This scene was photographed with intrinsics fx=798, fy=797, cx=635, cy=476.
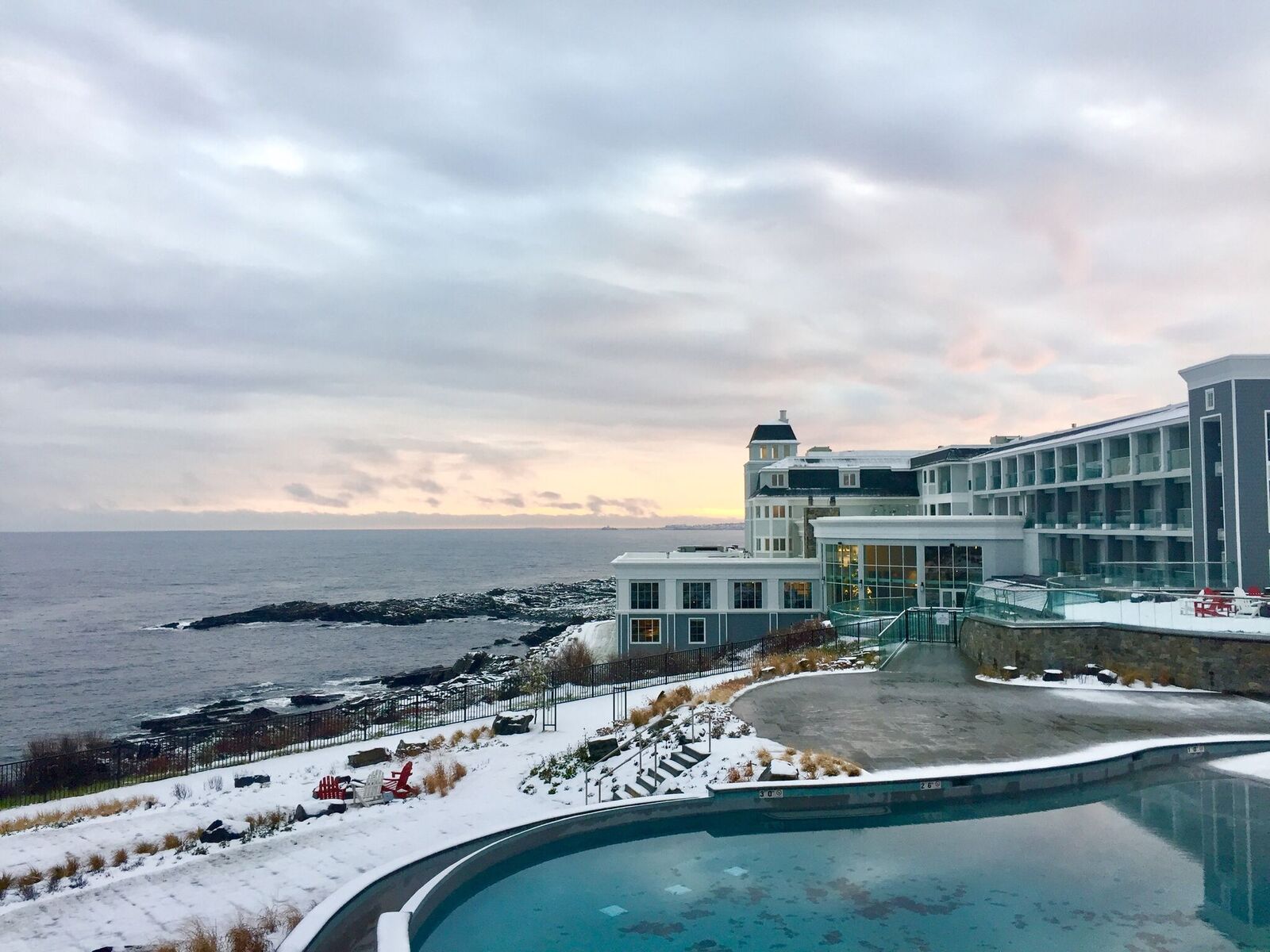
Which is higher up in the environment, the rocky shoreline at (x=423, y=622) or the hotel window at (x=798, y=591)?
the hotel window at (x=798, y=591)

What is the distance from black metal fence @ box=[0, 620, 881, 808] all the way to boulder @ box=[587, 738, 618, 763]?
4.87m

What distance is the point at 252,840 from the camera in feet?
50.2

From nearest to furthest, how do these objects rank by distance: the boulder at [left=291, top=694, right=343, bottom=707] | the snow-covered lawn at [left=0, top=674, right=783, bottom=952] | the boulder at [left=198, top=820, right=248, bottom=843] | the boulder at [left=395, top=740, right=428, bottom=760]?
the snow-covered lawn at [left=0, top=674, right=783, bottom=952]
the boulder at [left=198, top=820, right=248, bottom=843]
the boulder at [left=395, top=740, right=428, bottom=760]
the boulder at [left=291, top=694, right=343, bottom=707]

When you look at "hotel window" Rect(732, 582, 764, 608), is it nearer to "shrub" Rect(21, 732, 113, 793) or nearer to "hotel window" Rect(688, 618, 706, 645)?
"hotel window" Rect(688, 618, 706, 645)

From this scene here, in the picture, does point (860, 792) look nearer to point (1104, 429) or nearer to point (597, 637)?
point (1104, 429)

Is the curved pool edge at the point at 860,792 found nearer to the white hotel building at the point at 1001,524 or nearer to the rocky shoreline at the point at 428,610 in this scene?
the white hotel building at the point at 1001,524

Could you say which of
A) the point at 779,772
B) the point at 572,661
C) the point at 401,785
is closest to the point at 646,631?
the point at 572,661

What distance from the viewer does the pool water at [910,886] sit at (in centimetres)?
938

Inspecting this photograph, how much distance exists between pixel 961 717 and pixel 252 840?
1549 cm

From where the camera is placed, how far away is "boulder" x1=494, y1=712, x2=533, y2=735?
22.4 m

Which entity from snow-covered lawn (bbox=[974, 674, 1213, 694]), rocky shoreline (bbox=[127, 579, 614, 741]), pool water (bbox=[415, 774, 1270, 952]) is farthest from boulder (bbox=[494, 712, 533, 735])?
snow-covered lawn (bbox=[974, 674, 1213, 694])

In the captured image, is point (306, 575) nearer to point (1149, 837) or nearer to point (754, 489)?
point (754, 489)

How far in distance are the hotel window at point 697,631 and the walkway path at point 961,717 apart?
21825 mm

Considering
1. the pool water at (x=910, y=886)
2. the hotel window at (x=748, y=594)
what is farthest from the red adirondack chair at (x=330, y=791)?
the hotel window at (x=748, y=594)
